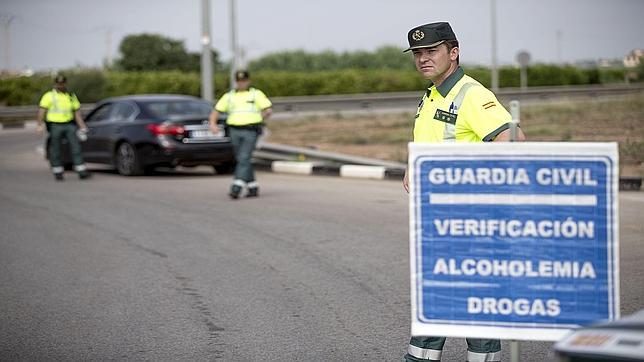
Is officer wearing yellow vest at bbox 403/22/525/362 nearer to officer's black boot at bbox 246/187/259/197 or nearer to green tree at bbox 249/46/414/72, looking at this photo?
officer's black boot at bbox 246/187/259/197

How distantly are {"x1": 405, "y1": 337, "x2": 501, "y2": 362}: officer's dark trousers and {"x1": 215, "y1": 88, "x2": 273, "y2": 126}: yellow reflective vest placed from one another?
995 cm

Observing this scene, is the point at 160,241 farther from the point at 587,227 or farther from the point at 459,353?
the point at 587,227

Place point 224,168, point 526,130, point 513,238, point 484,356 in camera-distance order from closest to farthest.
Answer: point 513,238 → point 484,356 → point 224,168 → point 526,130

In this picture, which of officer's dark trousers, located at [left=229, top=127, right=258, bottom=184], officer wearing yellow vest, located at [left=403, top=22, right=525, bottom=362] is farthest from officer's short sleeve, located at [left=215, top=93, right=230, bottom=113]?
officer wearing yellow vest, located at [left=403, top=22, right=525, bottom=362]

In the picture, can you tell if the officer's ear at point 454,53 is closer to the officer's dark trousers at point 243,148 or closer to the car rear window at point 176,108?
the officer's dark trousers at point 243,148

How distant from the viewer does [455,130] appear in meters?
4.96

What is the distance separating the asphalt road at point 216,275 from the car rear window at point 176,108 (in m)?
3.46

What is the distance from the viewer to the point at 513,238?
392cm

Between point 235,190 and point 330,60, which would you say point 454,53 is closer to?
point 235,190

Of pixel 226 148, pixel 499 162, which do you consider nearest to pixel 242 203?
pixel 226 148

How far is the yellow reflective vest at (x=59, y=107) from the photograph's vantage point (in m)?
18.5

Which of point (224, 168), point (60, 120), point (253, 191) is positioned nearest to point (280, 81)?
point (224, 168)

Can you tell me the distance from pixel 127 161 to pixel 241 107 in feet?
17.7

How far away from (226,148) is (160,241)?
7.87m
